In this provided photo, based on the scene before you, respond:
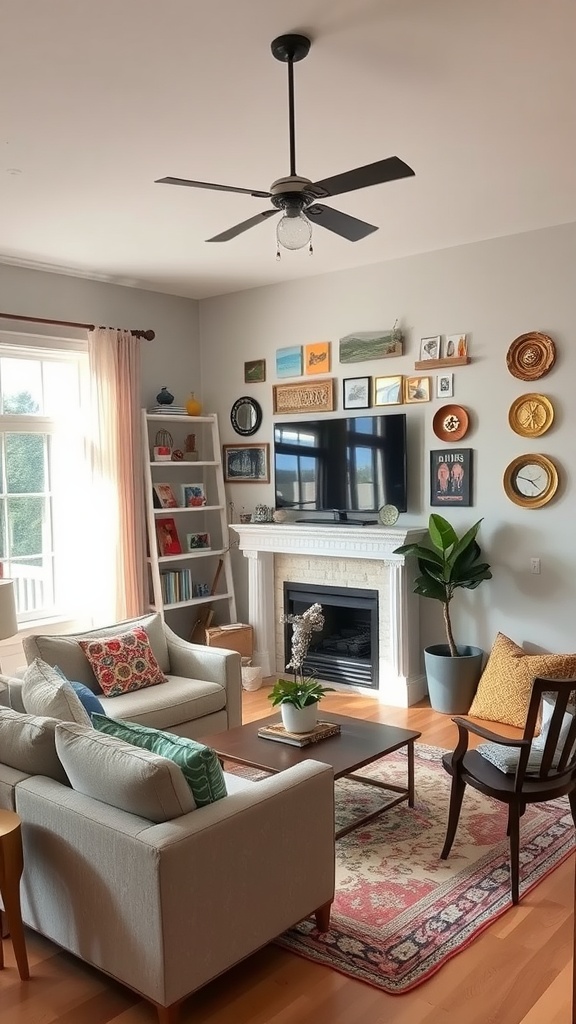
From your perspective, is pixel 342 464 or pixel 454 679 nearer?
pixel 454 679

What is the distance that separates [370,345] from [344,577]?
162cm

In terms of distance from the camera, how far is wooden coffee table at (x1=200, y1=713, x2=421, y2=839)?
133 inches

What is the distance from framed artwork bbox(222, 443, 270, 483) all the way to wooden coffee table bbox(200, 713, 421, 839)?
9.16 feet

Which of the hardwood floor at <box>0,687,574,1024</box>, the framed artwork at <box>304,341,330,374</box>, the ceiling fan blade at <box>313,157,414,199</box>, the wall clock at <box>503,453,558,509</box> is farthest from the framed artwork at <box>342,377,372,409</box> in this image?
the hardwood floor at <box>0,687,574,1024</box>

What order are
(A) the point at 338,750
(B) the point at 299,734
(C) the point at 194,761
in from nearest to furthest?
(C) the point at 194,761 → (A) the point at 338,750 → (B) the point at 299,734

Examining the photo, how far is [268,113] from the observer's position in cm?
322

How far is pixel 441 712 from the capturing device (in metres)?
5.26

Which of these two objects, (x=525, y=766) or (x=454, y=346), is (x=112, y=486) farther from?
(x=525, y=766)

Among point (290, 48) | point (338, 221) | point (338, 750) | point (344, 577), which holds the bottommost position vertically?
point (338, 750)

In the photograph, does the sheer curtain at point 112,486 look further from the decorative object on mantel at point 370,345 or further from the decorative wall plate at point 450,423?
the decorative wall plate at point 450,423

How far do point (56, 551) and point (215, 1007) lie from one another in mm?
3875

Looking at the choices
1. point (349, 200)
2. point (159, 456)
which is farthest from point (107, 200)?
point (159, 456)

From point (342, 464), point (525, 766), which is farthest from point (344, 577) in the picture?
point (525, 766)

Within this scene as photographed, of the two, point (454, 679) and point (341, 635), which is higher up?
point (341, 635)
